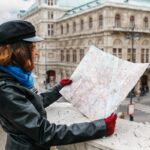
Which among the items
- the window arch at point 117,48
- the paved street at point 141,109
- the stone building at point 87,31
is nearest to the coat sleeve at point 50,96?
the paved street at point 141,109

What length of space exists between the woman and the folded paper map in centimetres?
29

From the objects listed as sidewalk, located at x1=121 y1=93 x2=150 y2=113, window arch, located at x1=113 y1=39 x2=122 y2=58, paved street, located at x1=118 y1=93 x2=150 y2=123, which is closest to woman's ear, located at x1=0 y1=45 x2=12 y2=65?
paved street, located at x1=118 y1=93 x2=150 y2=123

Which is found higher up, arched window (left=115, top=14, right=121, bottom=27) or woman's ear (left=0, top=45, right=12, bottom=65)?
arched window (left=115, top=14, right=121, bottom=27)

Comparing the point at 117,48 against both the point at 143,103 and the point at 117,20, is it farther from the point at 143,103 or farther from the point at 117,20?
the point at 143,103

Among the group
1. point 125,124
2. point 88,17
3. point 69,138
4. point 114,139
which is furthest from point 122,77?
point 88,17

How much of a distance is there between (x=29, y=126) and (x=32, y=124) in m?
0.02

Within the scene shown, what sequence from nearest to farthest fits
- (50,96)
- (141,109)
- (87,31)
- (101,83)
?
(101,83) → (50,96) → (141,109) → (87,31)

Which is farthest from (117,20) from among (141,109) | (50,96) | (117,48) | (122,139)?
(122,139)

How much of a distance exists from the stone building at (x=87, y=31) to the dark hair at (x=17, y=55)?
25605mm

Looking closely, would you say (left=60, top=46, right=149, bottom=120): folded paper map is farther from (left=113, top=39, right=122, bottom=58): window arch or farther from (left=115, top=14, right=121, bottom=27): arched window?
(left=115, top=14, right=121, bottom=27): arched window

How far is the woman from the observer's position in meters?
2.07

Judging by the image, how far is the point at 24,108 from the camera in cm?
206

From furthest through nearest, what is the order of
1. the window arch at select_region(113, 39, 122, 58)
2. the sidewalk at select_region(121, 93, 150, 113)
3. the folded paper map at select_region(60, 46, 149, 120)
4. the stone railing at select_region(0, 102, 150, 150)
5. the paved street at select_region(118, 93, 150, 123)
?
the window arch at select_region(113, 39, 122, 58) → the sidewalk at select_region(121, 93, 150, 113) → the paved street at select_region(118, 93, 150, 123) → the folded paper map at select_region(60, 46, 149, 120) → the stone railing at select_region(0, 102, 150, 150)

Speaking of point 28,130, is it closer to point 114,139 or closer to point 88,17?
point 114,139
